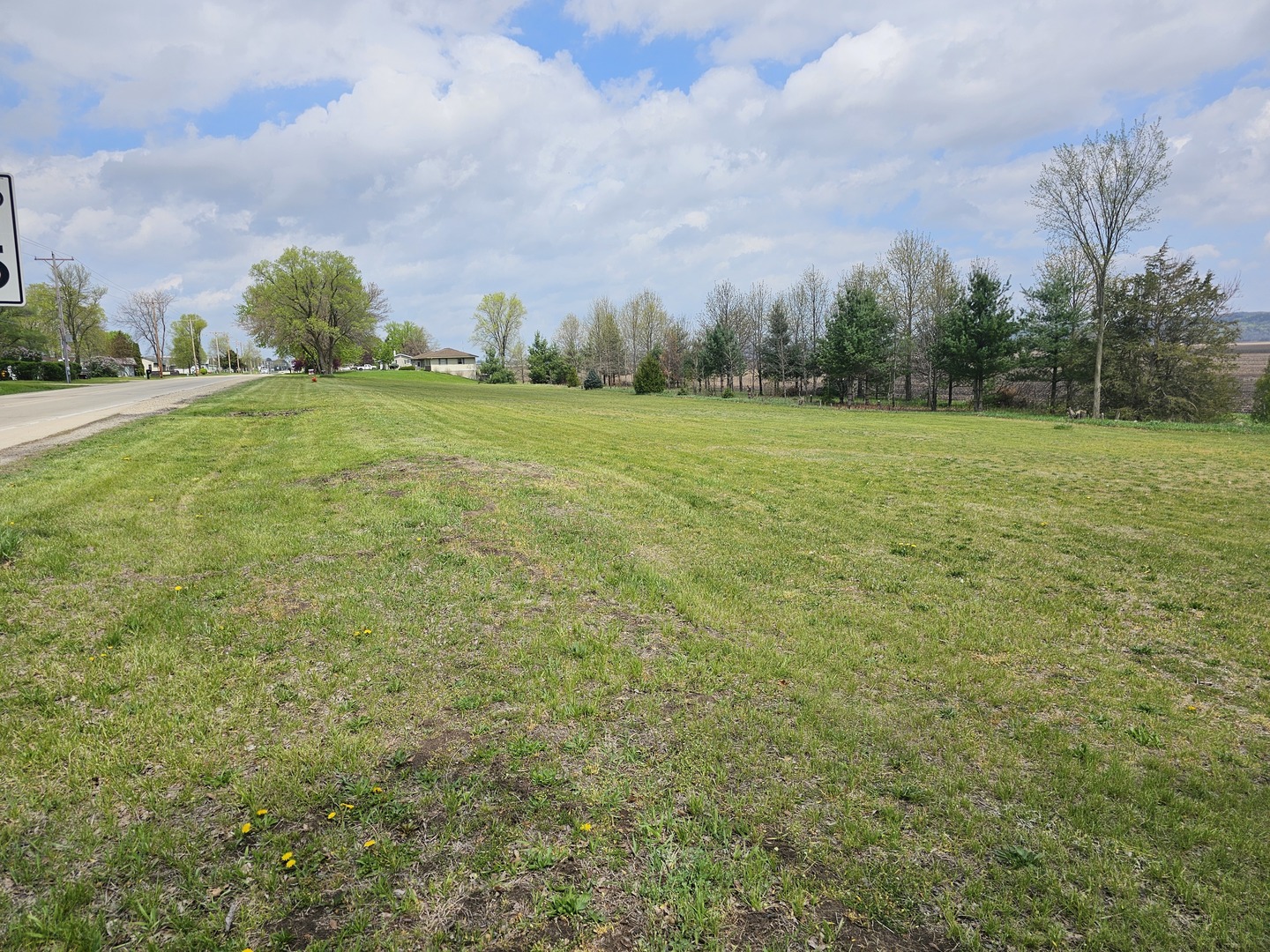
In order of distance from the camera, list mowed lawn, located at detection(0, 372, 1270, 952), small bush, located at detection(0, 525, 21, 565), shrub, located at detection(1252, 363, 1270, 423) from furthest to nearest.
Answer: shrub, located at detection(1252, 363, 1270, 423) → small bush, located at detection(0, 525, 21, 565) → mowed lawn, located at detection(0, 372, 1270, 952)

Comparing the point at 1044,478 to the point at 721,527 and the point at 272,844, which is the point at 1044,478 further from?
the point at 272,844

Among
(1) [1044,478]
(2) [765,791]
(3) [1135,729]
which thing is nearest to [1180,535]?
(1) [1044,478]

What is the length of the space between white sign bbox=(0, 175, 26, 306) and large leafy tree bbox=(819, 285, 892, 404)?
45.7m

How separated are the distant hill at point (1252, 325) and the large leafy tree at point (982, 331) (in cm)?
1038

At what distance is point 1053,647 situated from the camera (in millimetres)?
4906

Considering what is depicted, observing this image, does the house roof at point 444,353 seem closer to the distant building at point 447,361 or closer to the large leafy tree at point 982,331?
the distant building at point 447,361

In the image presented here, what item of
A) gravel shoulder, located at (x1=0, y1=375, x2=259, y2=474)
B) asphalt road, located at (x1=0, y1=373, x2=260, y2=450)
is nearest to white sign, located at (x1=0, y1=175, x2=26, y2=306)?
gravel shoulder, located at (x1=0, y1=375, x2=259, y2=474)

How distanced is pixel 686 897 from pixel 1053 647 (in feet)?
13.4

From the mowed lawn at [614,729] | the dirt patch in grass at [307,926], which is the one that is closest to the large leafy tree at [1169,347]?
the mowed lawn at [614,729]

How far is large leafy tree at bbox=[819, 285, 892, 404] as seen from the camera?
4472cm

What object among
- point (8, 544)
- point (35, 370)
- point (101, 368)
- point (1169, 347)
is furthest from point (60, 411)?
point (101, 368)

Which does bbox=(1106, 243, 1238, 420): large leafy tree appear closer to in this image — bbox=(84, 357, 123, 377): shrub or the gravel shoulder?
the gravel shoulder

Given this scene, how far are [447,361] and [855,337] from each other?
332 feet

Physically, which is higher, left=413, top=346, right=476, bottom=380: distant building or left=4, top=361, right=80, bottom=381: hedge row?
left=413, top=346, right=476, bottom=380: distant building
